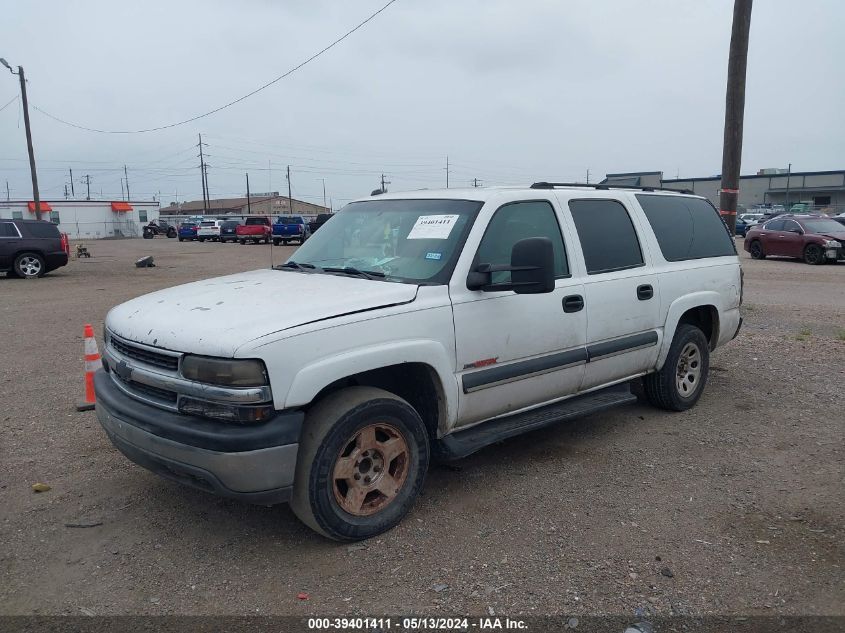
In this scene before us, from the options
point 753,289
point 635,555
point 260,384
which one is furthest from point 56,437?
Answer: point 753,289

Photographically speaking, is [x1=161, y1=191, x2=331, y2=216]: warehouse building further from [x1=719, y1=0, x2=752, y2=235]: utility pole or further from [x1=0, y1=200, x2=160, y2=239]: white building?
[x1=719, y1=0, x2=752, y2=235]: utility pole

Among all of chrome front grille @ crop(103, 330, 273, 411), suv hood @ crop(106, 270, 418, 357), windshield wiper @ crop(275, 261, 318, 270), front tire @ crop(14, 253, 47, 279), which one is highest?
windshield wiper @ crop(275, 261, 318, 270)

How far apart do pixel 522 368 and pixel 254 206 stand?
106623mm

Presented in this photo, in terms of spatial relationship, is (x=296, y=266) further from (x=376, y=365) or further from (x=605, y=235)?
(x=605, y=235)

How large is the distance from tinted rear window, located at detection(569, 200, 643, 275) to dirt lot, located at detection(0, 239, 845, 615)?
134cm

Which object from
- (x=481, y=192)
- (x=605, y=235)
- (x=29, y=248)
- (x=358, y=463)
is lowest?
(x=358, y=463)

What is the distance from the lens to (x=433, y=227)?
168 inches

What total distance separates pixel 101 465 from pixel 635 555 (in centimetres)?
347

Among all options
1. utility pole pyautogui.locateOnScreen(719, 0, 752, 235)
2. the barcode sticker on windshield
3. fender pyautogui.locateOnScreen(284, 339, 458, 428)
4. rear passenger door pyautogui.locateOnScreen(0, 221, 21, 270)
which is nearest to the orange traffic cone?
the barcode sticker on windshield

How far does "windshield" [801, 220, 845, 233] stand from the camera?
2044 cm

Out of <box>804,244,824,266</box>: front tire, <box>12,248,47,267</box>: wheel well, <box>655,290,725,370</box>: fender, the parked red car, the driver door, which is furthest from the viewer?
<box>804,244,824,266</box>: front tire

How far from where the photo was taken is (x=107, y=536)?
3.71 m

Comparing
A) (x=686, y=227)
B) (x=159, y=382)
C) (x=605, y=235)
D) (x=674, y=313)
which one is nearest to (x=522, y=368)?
(x=605, y=235)

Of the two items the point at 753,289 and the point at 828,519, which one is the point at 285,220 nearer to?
the point at 753,289
